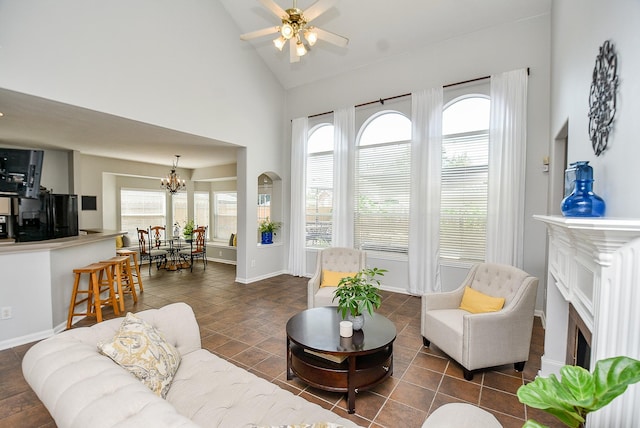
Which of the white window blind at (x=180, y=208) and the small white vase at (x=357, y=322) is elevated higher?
the white window blind at (x=180, y=208)

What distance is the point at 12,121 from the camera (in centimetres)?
415

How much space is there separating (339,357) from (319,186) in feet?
13.9

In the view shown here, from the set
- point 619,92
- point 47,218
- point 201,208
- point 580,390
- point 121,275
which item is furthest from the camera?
point 201,208

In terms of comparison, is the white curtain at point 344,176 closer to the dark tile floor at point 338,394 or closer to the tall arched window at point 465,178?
the dark tile floor at point 338,394

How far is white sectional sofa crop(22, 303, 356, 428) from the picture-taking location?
102 centimetres

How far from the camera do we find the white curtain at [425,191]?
4.69m

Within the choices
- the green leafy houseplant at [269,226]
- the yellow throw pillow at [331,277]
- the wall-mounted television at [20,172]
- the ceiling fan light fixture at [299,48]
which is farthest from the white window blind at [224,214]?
the ceiling fan light fixture at [299,48]

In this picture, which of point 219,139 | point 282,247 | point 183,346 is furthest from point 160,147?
point 183,346

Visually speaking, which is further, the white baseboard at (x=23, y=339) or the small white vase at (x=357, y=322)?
the white baseboard at (x=23, y=339)

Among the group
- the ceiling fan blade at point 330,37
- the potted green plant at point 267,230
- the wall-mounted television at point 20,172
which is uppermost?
the ceiling fan blade at point 330,37

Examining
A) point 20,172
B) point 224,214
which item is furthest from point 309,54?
point 224,214

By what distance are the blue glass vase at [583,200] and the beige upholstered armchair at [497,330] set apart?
1.25m

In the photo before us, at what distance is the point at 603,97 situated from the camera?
65.7 inches

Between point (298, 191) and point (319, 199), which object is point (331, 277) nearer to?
point (319, 199)
